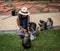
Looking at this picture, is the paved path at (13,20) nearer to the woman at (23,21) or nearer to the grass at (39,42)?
the grass at (39,42)

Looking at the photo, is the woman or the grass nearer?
the grass

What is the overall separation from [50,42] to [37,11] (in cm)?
513

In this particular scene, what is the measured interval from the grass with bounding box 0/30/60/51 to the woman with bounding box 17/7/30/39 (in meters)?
0.37

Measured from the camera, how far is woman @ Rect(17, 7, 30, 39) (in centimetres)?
729

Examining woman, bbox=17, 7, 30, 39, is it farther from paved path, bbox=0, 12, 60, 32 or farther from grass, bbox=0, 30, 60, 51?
paved path, bbox=0, 12, 60, 32

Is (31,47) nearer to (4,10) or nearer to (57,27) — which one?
(57,27)

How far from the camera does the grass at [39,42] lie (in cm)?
692

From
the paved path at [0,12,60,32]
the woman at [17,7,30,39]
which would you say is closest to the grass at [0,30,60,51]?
the woman at [17,7,30,39]

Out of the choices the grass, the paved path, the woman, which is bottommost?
the paved path

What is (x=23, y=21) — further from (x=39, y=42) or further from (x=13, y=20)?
(x=13, y=20)

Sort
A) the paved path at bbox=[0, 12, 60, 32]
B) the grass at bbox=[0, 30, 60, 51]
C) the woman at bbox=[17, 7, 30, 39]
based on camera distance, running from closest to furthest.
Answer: the grass at bbox=[0, 30, 60, 51]
the woman at bbox=[17, 7, 30, 39]
the paved path at bbox=[0, 12, 60, 32]

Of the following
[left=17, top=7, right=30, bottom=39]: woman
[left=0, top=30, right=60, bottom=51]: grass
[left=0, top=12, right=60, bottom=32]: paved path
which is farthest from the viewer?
[left=0, top=12, right=60, bottom=32]: paved path

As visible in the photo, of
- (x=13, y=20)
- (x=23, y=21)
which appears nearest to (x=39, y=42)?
(x=23, y=21)

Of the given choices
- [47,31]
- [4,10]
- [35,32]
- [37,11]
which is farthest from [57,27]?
[4,10]
